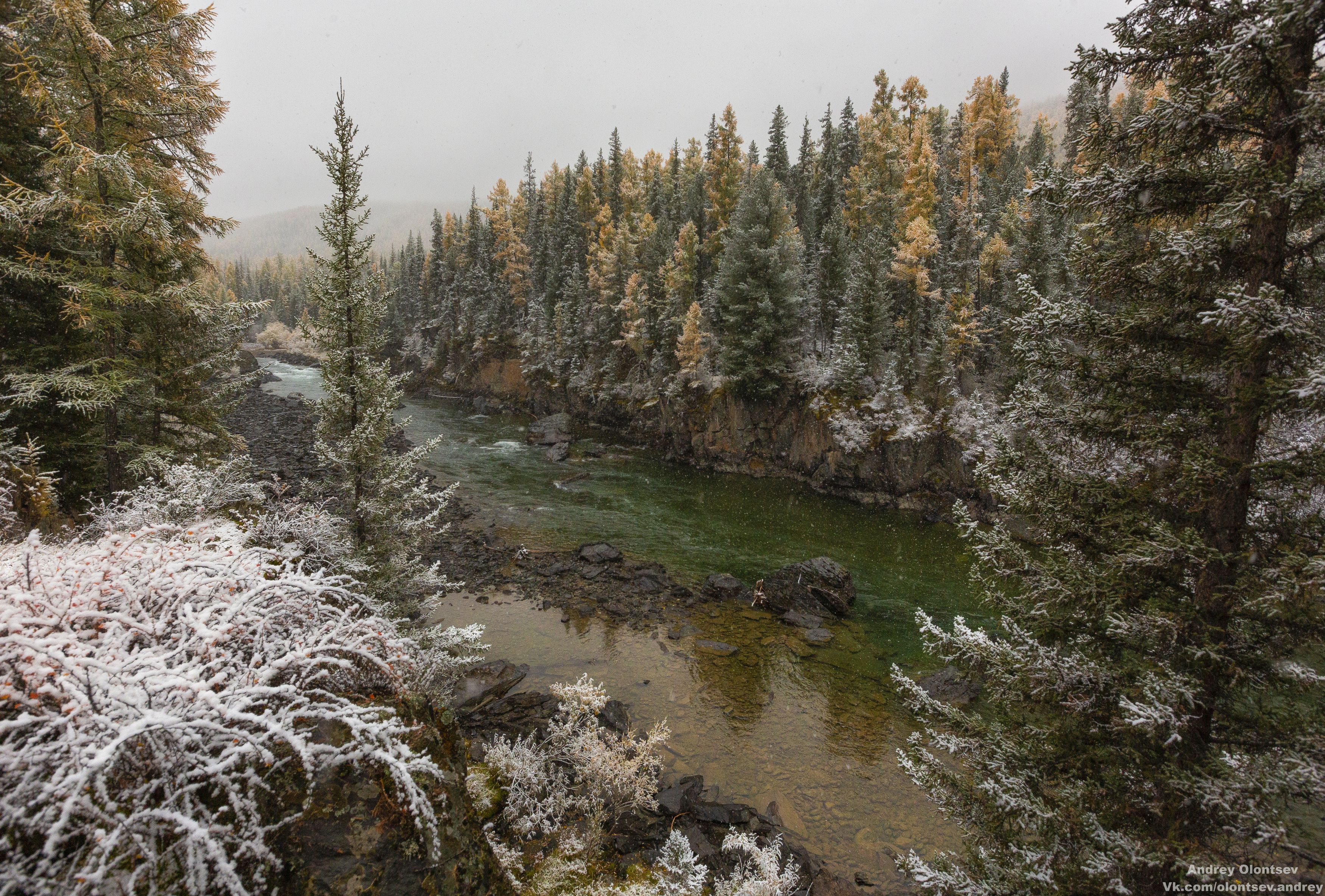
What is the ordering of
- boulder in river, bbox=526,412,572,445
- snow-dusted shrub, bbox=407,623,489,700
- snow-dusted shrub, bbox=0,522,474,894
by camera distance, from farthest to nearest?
boulder in river, bbox=526,412,572,445
snow-dusted shrub, bbox=407,623,489,700
snow-dusted shrub, bbox=0,522,474,894

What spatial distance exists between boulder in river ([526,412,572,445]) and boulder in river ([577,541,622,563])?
20.0 m

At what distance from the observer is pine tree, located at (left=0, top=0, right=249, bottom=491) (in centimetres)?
952

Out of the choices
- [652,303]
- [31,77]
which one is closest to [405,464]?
[31,77]

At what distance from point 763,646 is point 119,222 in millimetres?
17582

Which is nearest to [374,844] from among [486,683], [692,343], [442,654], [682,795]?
[442,654]

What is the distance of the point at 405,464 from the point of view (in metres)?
10.1

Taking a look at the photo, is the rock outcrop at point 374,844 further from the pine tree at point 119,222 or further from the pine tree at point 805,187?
the pine tree at point 805,187

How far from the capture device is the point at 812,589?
18375 mm

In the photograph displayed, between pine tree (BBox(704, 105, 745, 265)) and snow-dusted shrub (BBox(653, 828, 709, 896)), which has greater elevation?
pine tree (BBox(704, 105, 745, 265))

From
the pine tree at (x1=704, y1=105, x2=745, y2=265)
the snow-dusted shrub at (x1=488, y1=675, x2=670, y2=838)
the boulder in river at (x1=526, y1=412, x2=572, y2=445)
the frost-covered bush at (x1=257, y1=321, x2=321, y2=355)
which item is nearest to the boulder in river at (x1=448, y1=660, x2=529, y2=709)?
the snow-dusted shrub at (x1=488, y1=675, x2=670, y2=838)

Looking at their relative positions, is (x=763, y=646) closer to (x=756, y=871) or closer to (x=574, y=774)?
(x=574, y=774)

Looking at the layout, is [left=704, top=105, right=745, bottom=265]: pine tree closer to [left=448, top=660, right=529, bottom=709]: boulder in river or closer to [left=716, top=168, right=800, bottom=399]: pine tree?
[left=716, top=168, right=800, bottom=399]: pine tree

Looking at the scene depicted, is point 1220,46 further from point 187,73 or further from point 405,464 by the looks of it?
point 187,73

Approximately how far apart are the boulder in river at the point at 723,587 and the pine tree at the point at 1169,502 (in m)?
12.4
